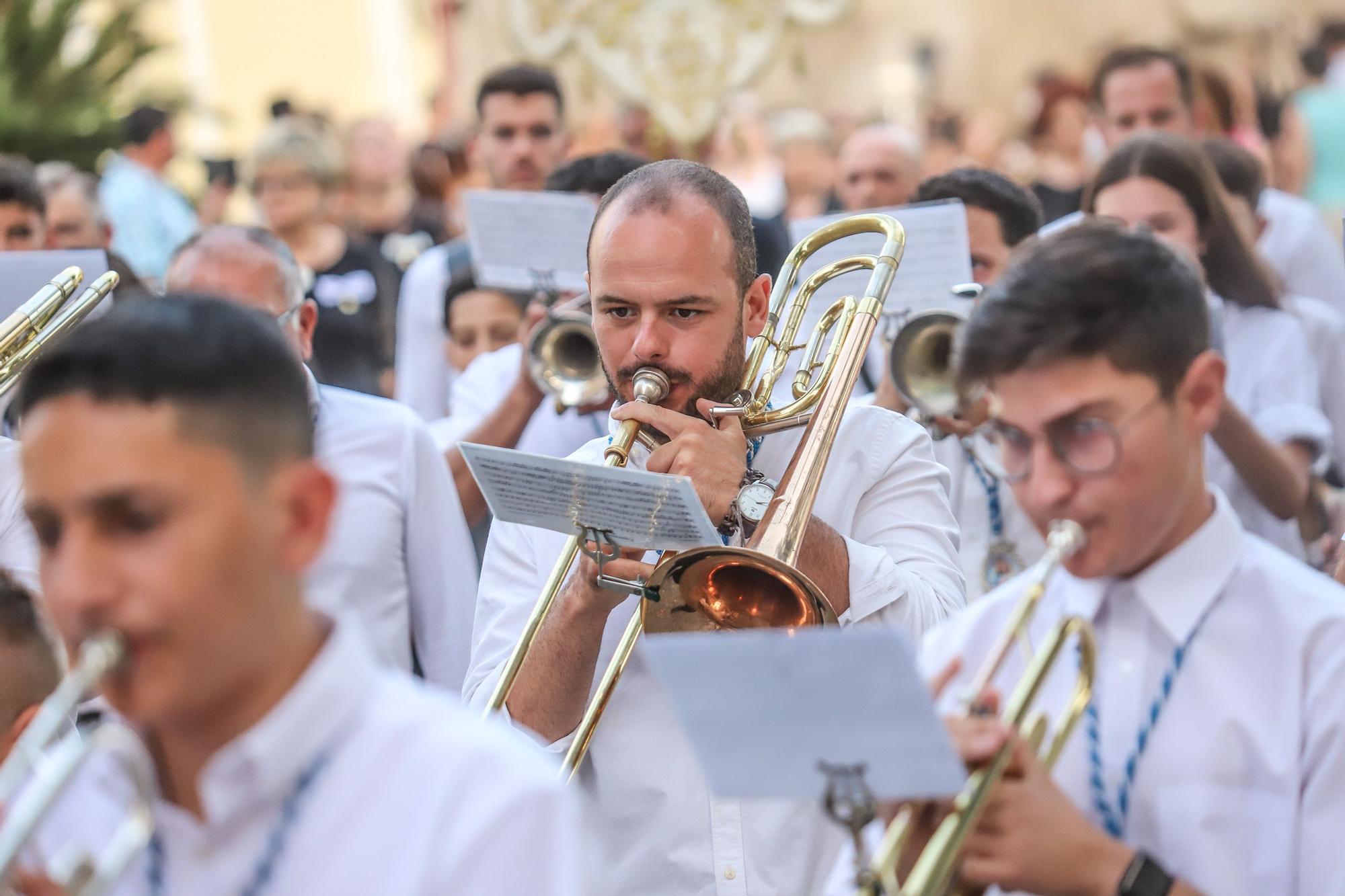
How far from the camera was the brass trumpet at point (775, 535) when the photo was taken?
2.98m

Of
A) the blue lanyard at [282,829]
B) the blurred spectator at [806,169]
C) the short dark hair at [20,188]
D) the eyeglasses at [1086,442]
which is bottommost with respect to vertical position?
the blurred spectator at [806,169]

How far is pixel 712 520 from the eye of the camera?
124 inches

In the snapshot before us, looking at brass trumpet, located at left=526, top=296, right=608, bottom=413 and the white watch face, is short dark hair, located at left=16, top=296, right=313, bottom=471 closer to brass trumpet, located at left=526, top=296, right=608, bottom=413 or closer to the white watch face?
the white watch face

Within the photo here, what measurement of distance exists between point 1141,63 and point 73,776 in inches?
207

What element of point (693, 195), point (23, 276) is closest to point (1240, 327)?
point (693, 195)

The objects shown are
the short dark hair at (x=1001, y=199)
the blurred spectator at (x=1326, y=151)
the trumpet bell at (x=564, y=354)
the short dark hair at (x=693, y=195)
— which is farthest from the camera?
the blurred spectator at (x=1326, y=151)

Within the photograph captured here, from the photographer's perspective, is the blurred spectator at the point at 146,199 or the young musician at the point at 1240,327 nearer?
the young musician at the point at 1240,327

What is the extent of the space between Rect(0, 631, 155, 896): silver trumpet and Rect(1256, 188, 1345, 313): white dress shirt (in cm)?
493

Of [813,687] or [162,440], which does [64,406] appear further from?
[813,687]

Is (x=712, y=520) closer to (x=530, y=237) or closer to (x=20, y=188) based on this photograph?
(x=530, y=237)

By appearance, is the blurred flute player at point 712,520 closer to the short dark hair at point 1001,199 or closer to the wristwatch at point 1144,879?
the wristwatch at point 1144,879

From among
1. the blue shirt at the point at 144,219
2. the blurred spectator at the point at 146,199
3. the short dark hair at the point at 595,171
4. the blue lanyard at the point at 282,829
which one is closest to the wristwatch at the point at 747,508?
the blue lanyard at the point at 282,829

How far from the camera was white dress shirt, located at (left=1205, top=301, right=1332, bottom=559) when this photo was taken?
485 centimetres

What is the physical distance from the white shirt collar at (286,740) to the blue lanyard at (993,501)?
2.87m
